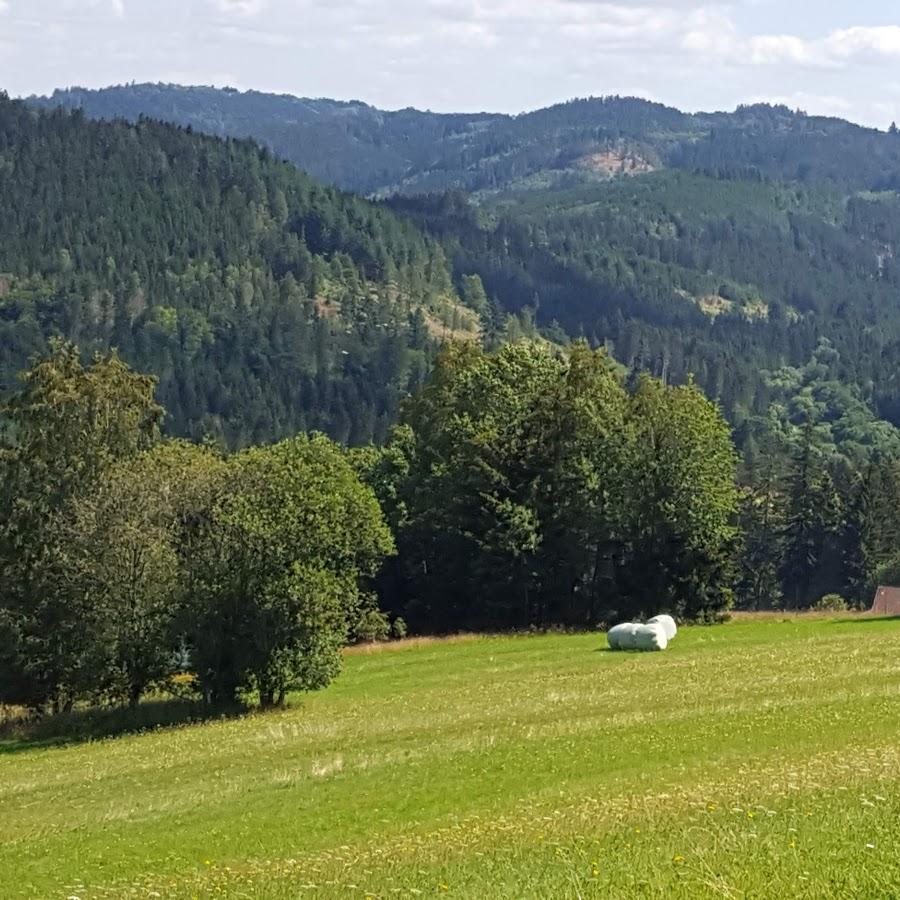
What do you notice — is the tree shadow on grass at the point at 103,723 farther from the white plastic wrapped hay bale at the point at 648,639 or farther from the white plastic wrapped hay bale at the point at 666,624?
the white plastic wrapped hay bale at the point at 666,624

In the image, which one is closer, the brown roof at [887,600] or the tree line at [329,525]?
the tree line at [329,525]

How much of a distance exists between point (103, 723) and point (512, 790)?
→ 32081 mm

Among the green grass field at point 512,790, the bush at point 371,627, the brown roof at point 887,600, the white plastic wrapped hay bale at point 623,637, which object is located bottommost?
the brown roof at point 887,600

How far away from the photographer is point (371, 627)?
7469cm

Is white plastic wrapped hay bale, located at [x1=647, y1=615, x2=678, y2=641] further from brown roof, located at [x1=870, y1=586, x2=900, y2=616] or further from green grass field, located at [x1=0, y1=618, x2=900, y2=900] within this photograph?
brown roof, located at [x1=870, y1=586, x2=900, y2=616]

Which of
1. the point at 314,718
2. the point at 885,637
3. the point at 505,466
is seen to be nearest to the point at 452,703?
the point at 314,718

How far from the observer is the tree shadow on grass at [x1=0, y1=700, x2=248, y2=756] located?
2242 inches

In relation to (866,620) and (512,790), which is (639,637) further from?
(512,790)

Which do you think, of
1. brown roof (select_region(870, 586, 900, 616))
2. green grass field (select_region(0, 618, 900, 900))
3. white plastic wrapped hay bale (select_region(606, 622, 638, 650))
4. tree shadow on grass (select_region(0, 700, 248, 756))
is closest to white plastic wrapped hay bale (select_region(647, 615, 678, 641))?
white plastic wrapped hay bale (select_region(606, 622, 638, 650))

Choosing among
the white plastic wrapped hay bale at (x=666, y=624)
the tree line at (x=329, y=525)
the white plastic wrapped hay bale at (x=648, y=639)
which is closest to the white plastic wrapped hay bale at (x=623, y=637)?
the white plastic wrapped hay bale at (x=648, y=639)

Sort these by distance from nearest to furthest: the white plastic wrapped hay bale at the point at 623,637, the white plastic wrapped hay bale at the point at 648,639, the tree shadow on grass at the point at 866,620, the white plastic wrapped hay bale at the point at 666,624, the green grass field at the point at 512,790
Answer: the green grass field at the point at 512,790 → the white plastic wrapped hay bale at the point at 648,639 → the white plastic wrapped hay bale at the point at 623,637 → the white plastic wrapped hay bale at the point at 666,624 → the tree shadow on grass at the point at 866,620

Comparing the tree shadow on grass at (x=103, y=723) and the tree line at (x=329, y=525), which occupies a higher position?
the tree line at (x=329, y=525)

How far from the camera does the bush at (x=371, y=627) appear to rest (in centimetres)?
7088

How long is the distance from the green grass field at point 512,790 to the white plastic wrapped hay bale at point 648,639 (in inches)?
114
